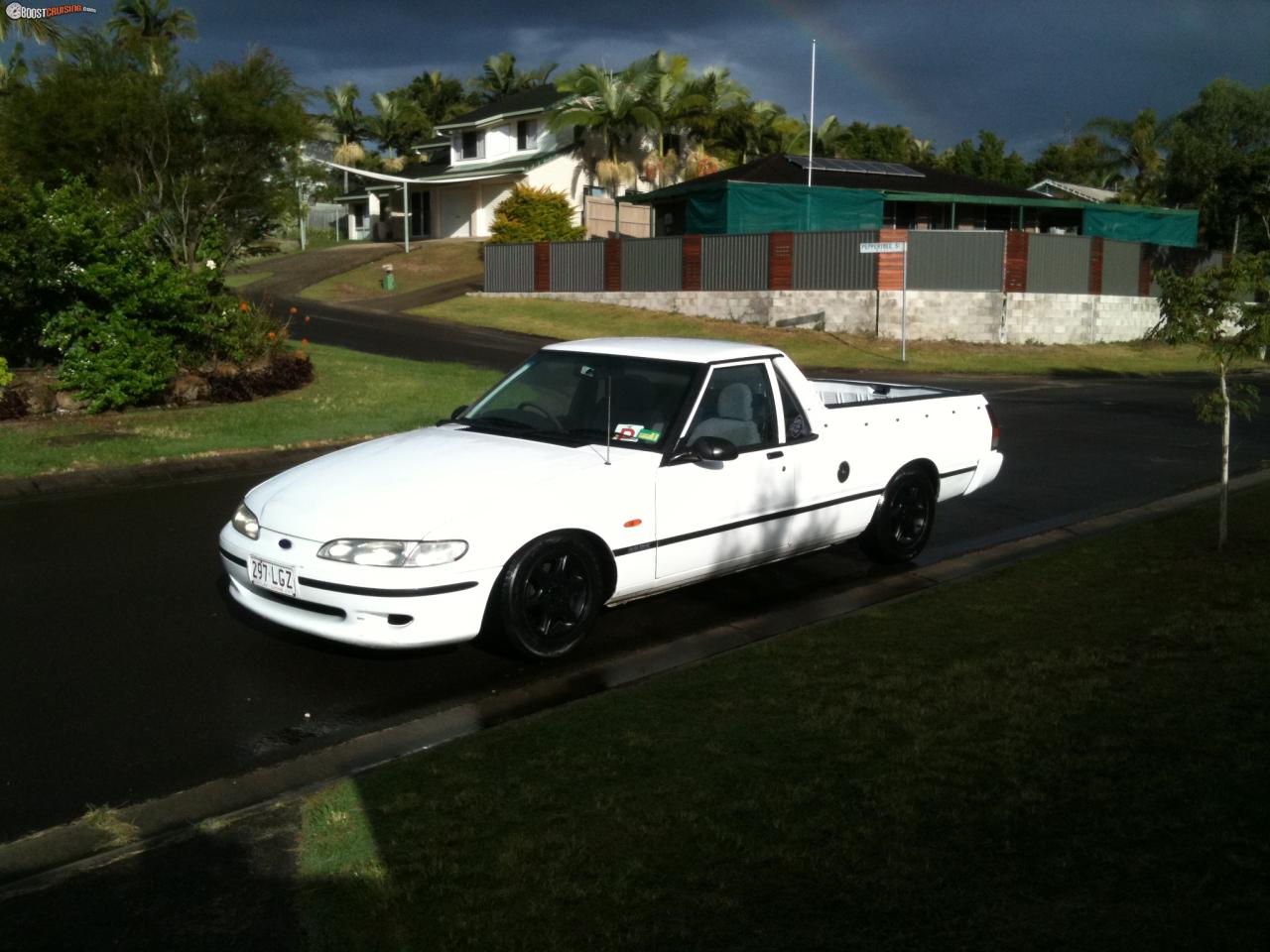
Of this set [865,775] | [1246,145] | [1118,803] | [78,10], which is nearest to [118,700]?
[865,775]

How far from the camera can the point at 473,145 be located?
191 feet

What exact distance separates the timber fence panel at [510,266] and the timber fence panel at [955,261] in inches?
528

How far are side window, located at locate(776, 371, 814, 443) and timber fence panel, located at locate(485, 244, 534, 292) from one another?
33.4 m

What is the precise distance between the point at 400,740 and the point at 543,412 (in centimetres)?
250

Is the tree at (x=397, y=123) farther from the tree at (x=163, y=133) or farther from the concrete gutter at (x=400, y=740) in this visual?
the concrete gutter at (x=400, y=740)

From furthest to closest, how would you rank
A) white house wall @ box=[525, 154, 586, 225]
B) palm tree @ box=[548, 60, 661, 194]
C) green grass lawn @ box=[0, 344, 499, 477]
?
white house wall @ box=[525, 154, 586, 225] → palm tree @ box=[548, 60, 661, 194] → green grass lawn @ box=[0, 344, 499, 477]

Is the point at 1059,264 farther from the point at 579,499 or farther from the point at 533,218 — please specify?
the point at 579,499

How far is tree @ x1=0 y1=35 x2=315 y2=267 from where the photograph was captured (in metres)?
21.4

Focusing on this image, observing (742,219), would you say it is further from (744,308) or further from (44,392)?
(44,392)

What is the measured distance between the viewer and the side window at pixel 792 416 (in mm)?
7438

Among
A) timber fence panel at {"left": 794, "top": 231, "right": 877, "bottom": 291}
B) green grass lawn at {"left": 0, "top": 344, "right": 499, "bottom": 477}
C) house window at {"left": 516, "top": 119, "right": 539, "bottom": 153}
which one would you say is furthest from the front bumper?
house window at {"left": 516, "top": 119, "right": 539, "bottom": 153}

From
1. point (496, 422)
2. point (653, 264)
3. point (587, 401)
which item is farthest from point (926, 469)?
point (653, 264)

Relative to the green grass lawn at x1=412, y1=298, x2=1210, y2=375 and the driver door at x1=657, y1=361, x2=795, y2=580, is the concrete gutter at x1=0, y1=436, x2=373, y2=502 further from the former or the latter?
the green grass lawn at x1=412, y1=298, x2=1210, y2=375

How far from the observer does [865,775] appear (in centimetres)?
447
